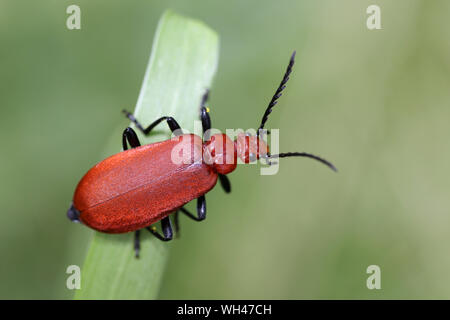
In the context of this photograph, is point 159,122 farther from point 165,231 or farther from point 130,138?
point 165,231

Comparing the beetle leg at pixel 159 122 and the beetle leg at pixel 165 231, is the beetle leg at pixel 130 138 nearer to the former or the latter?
the beetle leg at pixel 159 122

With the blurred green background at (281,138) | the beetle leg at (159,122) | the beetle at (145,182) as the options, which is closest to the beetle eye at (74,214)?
the beetle at (145,182)

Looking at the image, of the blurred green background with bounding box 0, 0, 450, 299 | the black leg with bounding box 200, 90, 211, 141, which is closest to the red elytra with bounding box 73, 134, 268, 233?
the black leg with bounding box 200, 90, 211, 141

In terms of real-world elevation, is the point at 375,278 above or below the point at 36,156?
below

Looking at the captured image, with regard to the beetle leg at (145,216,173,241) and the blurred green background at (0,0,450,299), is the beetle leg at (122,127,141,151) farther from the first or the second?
the blurred green background at (0,0,450,299)

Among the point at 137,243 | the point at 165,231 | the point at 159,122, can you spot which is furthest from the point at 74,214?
the point at 159,122

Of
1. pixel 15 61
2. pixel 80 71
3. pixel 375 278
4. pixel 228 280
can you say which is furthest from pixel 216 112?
pixel 375 278

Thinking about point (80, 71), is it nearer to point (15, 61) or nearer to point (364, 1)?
point (15, 61)
